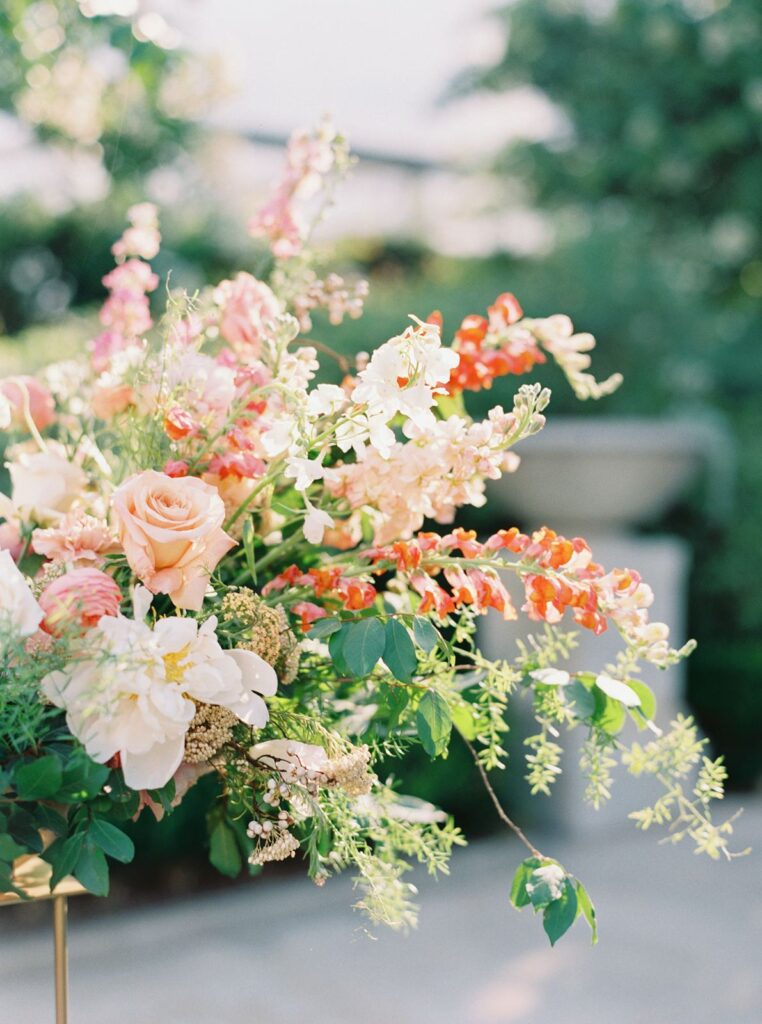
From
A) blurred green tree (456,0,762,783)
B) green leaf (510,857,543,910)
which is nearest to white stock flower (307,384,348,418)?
green leaf (510,857,543,910)

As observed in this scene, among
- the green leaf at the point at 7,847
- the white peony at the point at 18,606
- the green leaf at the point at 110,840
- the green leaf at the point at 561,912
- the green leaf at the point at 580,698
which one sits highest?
the white peony at the point at 18,606

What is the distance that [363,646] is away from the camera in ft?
2.99

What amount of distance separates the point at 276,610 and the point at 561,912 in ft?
1.12

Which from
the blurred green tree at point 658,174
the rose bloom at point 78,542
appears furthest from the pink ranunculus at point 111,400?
the blurred green tree at point 658,174

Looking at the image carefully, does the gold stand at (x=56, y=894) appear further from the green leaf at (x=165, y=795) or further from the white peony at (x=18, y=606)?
the white peony at (x=18, y=606)

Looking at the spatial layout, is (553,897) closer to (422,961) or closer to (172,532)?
(172,532)

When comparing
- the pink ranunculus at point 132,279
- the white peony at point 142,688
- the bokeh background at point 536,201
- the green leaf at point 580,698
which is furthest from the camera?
the bokeh background at point 536,201

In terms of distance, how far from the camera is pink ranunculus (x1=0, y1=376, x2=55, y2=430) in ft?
3.73

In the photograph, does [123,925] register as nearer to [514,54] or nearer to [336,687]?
[336,687]

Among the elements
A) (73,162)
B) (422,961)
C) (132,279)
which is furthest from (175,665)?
(73,162)

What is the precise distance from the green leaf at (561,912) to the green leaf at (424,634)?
0.75 feet

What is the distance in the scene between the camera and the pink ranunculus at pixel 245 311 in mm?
1118

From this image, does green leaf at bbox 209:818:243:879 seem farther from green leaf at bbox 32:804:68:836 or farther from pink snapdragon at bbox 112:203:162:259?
pink snapdragon at bbox 112:203:162:259

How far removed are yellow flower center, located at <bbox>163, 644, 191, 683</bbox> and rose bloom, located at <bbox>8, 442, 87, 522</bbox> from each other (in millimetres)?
300
